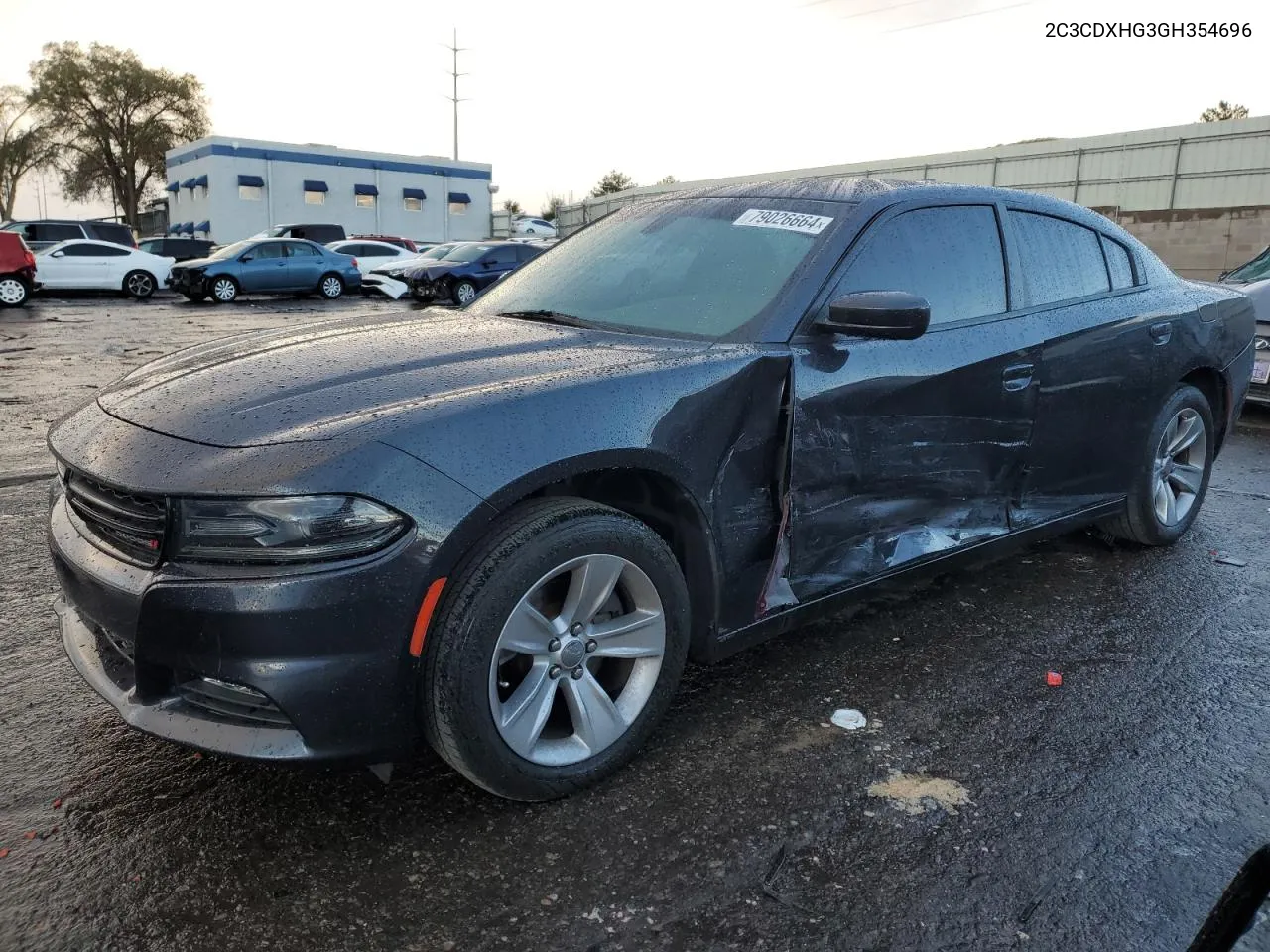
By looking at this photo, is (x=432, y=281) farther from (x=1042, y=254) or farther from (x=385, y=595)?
(x=385, y=595)

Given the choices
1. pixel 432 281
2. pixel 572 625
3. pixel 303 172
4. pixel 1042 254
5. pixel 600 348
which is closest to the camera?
pixel 572 625

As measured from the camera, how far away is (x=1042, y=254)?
394 centimetres

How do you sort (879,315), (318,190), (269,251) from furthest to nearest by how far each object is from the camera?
(318,190) → (269,251) → (879,315)

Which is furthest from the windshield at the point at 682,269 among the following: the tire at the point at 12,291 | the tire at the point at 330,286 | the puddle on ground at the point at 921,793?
the tire at the point at 330,286

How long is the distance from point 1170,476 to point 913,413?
2186mm

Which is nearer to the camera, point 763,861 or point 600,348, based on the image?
A: point 763,861

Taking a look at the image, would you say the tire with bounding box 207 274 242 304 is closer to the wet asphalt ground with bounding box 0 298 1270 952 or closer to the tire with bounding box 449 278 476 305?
the tire with bounding box 449 278 476 305

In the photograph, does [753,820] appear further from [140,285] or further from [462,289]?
[140,285]

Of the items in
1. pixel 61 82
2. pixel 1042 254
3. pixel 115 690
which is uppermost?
pixel 61 82

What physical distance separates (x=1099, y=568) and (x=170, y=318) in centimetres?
1767

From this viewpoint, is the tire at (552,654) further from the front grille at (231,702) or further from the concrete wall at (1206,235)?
the concrete wall at (1206,235)

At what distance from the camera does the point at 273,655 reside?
2.09 metres

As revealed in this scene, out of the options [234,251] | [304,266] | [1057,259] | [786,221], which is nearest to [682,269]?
[786,221]

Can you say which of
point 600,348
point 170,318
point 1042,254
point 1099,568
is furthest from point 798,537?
point 170,318
